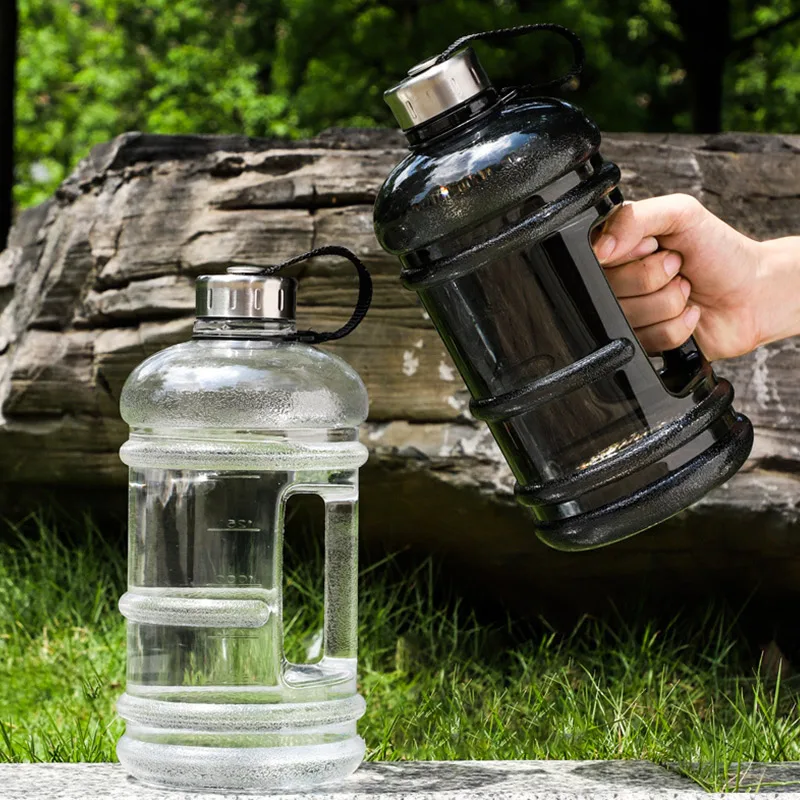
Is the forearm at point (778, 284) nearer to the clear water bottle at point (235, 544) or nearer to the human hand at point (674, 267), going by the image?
the human hand at point (674, 267)

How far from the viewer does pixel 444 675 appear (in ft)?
10.7

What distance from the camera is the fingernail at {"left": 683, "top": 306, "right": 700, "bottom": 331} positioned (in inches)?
78.4

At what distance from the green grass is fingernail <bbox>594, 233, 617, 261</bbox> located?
3.05 ft

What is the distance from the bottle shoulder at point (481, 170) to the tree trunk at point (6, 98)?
5.19m

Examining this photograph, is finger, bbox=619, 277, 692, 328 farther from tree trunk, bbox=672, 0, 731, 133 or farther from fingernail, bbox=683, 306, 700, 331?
tree trunk, bbox=672, 0, 731, 133

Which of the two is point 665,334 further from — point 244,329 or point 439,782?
point 439,782

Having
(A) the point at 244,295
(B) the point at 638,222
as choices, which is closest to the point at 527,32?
(B) the point at 638,222

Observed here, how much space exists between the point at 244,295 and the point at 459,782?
0.85 m

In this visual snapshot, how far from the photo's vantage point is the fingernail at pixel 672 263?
6.53ft

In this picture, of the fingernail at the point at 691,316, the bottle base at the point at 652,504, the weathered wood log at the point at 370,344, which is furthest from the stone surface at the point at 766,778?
the weathered wood log at the point at 370,344

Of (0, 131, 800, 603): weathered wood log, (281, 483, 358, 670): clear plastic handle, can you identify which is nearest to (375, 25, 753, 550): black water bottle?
(281, 483, 358, 670): clear plastic handle

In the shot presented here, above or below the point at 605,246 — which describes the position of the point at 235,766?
below

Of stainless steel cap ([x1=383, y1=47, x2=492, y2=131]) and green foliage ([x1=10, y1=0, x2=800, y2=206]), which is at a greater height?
stainless steel cap ([x1=383, y1=47, x2=492, y2=131])

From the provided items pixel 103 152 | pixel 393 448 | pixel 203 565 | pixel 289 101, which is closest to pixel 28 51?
pixel 289 101
